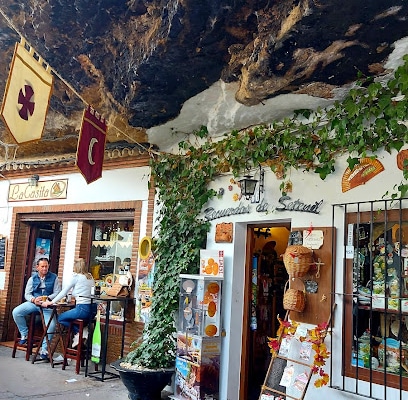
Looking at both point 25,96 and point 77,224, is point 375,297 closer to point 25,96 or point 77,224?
point 25,96

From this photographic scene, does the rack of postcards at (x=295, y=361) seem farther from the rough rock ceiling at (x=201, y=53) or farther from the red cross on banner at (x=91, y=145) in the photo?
the red cross on banner at (x=91, y=145)

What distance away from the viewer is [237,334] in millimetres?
5852

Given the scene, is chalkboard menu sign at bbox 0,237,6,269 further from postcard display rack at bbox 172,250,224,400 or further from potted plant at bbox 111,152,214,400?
postcard display rack at bbox 172,250,224,400

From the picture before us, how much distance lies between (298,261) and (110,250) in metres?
4.10

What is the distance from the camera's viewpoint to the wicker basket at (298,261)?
4.82 m

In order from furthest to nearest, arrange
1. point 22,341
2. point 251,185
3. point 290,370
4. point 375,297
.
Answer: point 22,341 < point 251,185 < point 290,370 < point 375,297

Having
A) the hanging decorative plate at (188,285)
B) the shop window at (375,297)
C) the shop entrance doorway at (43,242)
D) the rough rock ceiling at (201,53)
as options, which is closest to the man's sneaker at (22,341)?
the shop entrance doorway at (43,242)

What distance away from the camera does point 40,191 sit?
29.4 ft

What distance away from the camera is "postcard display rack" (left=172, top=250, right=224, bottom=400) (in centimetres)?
550

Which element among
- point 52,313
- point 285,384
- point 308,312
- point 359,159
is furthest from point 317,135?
point 52,313

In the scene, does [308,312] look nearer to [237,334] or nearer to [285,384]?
[285,384]

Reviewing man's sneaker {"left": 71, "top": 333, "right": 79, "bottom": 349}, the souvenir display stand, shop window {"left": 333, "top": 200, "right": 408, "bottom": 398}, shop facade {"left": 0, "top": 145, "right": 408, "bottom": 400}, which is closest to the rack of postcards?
shop facade {"left": 0, "top": 145, "right": 408, "bottom": 400}

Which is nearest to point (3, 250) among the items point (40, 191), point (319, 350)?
point (40, 191)

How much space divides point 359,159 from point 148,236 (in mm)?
3374
